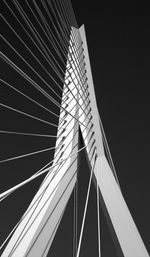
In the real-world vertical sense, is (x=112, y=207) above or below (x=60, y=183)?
below

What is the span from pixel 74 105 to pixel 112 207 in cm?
148

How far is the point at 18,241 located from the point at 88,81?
2.38 m

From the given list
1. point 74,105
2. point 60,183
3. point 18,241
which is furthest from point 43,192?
point 74,105

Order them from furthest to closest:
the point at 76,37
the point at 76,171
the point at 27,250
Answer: the point at 76,37
the point at 76,171
the point at 27,250

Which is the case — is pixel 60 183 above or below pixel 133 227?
above

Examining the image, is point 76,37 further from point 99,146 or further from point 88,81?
point 99,146

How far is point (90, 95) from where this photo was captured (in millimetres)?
4445

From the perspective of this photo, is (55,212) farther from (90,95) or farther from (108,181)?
(90,95)

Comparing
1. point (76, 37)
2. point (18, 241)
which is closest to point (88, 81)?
point (76, 37)

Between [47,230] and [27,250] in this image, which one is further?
[47,230]

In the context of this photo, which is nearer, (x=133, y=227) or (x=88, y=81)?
(x=133, y=227)

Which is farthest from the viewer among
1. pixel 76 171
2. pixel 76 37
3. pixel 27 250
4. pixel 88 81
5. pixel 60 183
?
pixel 76 37

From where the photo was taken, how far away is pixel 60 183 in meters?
3.43

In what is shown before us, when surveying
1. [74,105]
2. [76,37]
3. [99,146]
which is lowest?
[99,146]
